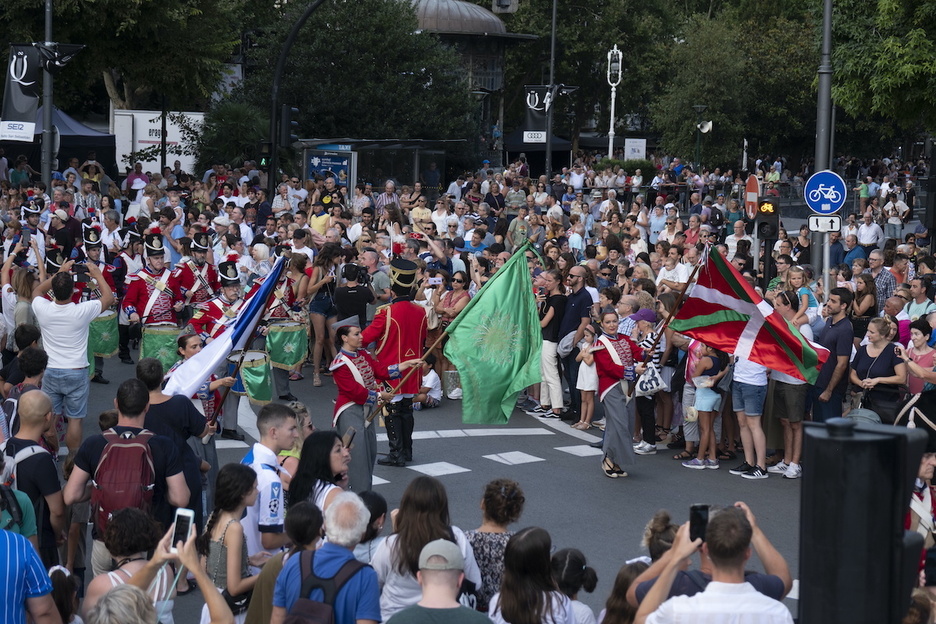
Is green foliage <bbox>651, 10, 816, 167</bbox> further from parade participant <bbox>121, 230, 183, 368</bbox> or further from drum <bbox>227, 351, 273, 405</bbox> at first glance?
drum <bbox>227, 351, 273, 405</bbox>

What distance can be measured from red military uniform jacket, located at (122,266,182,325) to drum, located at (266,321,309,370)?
4.20 ft

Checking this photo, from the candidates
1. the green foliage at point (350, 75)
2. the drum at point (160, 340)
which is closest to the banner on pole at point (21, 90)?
the drum at point (160, 340)

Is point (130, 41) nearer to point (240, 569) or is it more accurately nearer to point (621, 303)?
point (621, 303)

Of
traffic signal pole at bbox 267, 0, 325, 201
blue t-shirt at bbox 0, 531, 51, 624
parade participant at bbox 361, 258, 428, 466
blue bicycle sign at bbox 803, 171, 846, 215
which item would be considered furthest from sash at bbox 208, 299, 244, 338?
traffic signal pole at bbox 267, 0, 325, 201

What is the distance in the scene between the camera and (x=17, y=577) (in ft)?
17.0

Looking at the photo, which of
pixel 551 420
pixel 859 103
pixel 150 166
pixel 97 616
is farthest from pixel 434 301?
pixel 150 166

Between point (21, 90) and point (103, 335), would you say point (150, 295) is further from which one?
point (21, 90)

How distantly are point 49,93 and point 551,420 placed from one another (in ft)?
46.1

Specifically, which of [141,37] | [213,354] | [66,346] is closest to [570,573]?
[213,354]

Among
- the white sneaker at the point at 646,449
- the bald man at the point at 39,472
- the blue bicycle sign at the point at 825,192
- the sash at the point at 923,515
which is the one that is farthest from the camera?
the blue bicycle sign at the point at 825,192

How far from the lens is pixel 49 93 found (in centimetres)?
2325

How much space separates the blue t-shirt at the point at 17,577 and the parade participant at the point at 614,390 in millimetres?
6873

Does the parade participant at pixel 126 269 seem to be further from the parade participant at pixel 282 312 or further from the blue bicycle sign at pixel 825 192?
the blue bicycle sign at pixel 825 192

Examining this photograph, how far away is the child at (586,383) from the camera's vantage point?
12742mm
